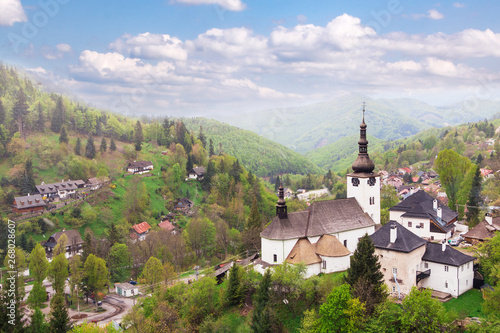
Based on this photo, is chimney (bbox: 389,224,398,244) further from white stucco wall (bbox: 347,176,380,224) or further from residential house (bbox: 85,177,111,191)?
residential house (bbox: 85,177,111,191)

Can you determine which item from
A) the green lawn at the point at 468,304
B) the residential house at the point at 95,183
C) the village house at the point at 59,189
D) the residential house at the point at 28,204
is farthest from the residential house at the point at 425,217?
the village house at the point at 59,189

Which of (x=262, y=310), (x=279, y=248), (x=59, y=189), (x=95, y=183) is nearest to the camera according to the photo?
(x=262, y=310)

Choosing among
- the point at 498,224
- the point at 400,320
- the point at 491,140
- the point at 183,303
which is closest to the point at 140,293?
the point at 183,303

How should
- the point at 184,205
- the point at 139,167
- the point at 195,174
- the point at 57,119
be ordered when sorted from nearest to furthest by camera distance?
the point at 184,205
the point at 139,167
the point at 195,174
the point at 57,119

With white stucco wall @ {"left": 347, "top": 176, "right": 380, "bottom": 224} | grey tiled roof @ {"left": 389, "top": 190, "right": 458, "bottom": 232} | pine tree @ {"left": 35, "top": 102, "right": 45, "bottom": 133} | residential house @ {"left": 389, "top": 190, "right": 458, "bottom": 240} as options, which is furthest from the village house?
grey tiled roof @ {"left": 389, "top": 190, "right": 458, "bottom": 232}

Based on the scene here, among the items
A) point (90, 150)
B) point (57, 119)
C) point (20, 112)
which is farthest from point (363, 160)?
point (20, 112)

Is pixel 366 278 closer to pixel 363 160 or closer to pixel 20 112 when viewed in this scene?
pixel 363 160

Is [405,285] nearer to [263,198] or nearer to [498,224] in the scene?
[498,224]
